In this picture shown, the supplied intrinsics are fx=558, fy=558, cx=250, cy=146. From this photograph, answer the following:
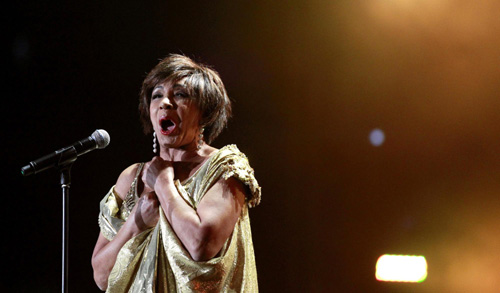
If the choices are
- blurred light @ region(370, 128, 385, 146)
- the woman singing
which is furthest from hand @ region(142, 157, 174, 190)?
blurred light @ region(370, 128, 385, 146)

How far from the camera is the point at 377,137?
3361 millimetres

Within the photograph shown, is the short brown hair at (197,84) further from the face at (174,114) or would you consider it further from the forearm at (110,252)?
the forearm at (110,252)

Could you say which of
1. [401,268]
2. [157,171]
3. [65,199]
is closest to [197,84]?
[157,171]

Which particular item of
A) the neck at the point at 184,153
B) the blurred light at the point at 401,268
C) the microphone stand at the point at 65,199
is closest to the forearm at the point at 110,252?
the microphone stand at the point at 65,199

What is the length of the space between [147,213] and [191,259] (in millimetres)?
208

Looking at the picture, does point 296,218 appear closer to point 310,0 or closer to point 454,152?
point 454,152

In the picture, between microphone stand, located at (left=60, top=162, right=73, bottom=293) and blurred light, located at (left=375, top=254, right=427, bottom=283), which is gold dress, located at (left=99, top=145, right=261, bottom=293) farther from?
blurred light, located at (left=375, top=254, right=427, bottom=283)

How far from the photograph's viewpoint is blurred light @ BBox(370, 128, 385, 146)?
3350mm

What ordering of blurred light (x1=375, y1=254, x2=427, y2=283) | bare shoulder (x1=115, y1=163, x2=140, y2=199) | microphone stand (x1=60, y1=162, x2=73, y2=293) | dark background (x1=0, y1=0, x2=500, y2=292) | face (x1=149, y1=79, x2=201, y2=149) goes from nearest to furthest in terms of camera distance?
1. microphone stand (x1=60, y1=162, x2=73, y2=293)
2. face (x1=149, y1=79, x2=201, y2=149)
3. bare shoulder (x1=115, y1=163, x2=140, y2=199)
4. dark background (x1=0, y1=0, x2=500, y2=292)
5. blurred light (x1=375, y1=254, x2=427, y2=283)

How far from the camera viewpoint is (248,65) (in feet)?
10.6

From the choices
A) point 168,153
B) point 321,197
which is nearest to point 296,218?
→ point 321,197

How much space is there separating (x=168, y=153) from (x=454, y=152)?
2269mm

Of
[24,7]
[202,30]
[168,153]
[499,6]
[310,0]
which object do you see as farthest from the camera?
[499,6]

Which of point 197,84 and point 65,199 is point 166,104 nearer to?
point 197,84
